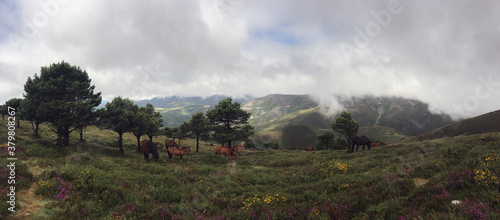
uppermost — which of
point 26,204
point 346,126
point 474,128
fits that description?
point 346,126

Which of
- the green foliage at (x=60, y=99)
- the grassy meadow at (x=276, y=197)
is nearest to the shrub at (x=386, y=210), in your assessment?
the grassy meadow at (x=276, y=197)

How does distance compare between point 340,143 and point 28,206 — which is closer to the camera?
point 28,206

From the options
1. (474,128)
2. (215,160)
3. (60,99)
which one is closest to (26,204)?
(215,160)

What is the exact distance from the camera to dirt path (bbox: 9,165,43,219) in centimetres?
695

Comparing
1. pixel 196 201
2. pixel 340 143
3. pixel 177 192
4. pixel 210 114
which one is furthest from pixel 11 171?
pixel 340 143

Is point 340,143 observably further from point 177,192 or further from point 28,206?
point 28,206

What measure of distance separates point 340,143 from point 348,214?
264 feet

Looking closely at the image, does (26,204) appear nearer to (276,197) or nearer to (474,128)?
(276,197)

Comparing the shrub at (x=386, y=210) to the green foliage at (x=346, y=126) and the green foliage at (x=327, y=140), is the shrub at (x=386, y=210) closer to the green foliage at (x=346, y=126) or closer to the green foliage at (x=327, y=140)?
the green foliage at (x=346, y=126)

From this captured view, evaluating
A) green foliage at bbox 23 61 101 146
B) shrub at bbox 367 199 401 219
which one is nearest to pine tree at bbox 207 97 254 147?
green foliage at bbox 23 61 101 146

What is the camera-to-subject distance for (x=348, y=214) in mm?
7113

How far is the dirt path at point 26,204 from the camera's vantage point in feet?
22.8

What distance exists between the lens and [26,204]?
7.82 m

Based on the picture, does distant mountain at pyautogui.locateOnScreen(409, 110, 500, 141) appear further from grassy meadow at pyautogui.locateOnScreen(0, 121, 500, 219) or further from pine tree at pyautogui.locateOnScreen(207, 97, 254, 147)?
grassy meadow at pyautogui.locateOnScreen(0, 121, 500, 219)
